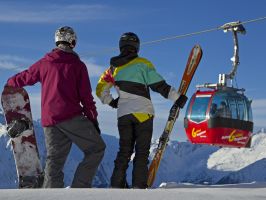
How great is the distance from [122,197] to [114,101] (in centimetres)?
273

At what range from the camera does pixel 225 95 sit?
1114cm

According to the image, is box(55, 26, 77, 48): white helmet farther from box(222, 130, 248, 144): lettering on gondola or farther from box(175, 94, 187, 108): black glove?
box(222, 130, 248, 144): lettering on gondola

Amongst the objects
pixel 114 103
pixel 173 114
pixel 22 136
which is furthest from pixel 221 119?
pixel 22 136

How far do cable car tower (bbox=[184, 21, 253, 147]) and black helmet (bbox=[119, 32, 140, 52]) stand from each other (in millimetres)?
3914

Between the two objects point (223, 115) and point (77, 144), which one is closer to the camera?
point (77, 144)

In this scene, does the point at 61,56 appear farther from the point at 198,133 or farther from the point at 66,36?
the point at 198,133

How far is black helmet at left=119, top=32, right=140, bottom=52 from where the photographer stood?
6906mm

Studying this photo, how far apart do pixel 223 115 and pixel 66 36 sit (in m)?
5.28

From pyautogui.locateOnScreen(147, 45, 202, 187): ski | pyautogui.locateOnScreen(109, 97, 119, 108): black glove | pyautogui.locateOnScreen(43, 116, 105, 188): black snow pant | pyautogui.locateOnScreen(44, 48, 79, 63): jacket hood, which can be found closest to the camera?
pyautogui.locateOnScreen(43, 116, 105, 188): black snow pant

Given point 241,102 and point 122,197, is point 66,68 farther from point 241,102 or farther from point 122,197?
point 241,102

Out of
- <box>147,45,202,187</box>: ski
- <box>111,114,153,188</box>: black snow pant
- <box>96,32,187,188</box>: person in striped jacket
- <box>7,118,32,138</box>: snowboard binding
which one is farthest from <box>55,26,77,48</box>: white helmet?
<box>147,45,202,187</box>: ski

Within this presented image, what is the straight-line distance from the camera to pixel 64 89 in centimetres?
622

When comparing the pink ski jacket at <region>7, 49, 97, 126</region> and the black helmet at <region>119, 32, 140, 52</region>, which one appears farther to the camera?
the black helmet at <region>119, 32, 140, 52</region>

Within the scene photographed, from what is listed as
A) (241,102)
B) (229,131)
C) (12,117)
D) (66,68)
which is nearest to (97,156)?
(66,68)
